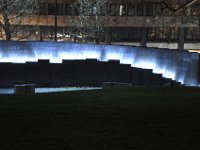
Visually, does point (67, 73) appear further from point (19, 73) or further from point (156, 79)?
point (156, 79)

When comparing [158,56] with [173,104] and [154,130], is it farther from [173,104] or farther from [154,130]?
[154,130]

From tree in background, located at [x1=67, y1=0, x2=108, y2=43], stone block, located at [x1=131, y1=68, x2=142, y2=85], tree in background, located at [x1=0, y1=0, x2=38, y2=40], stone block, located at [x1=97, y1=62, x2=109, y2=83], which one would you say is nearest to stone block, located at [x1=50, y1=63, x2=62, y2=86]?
stone block, located at [x1=97, y1=62, x2=109, y2=83]

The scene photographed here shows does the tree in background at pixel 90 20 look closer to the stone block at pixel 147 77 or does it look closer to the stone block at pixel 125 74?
the stone block at pixel 125 74

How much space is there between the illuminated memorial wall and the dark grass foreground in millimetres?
14034

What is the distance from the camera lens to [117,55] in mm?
29484

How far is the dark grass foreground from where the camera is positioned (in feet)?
24.3

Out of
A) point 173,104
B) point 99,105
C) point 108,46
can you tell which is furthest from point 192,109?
point 108,46

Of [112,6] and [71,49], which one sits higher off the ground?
[112,6]

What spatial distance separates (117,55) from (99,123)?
68.1 ft

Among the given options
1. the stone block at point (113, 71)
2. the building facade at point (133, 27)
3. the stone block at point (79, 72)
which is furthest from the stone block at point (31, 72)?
the building facade at point (133, 27)

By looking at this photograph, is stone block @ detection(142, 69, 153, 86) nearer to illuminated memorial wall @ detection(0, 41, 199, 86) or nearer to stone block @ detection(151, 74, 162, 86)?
stone block @ detection(151, 74, 162, 86)

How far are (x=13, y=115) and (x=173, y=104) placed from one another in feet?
13.3

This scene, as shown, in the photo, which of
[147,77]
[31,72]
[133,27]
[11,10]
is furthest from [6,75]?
[133,27]

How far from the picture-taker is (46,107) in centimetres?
1065
